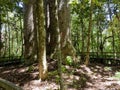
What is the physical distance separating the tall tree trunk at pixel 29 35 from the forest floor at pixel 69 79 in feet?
3.13

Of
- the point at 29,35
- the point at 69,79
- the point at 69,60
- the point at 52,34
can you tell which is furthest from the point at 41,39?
the point at 29,35

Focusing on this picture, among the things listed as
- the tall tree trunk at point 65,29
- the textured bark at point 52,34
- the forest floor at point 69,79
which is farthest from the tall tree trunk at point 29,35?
the tall tree trunk at point 65,29

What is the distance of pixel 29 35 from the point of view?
1121 centimetres

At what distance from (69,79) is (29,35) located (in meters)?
3.60

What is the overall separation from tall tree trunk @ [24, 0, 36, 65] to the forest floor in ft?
3.13

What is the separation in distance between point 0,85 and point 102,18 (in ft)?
66.7

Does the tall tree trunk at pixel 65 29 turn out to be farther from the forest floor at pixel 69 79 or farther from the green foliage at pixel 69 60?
the forest floor at pixel 69 79

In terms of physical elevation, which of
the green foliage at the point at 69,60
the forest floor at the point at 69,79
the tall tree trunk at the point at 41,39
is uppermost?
the tall tree trunk at the point at 41,39

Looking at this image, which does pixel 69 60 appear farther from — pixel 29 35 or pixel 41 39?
pixel 41 39

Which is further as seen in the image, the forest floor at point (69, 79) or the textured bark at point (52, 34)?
the textured bark at point (52, 34)

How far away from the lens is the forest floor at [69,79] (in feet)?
26.2

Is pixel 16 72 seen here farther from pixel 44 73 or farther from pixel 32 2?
pixel 32 2

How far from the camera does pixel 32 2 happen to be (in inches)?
463

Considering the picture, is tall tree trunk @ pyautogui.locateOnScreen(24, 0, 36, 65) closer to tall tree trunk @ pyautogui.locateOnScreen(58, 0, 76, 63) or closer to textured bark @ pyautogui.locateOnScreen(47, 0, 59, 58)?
textured bark @ pyautogui.locateOnScreen(47, 0, 59, 58)
